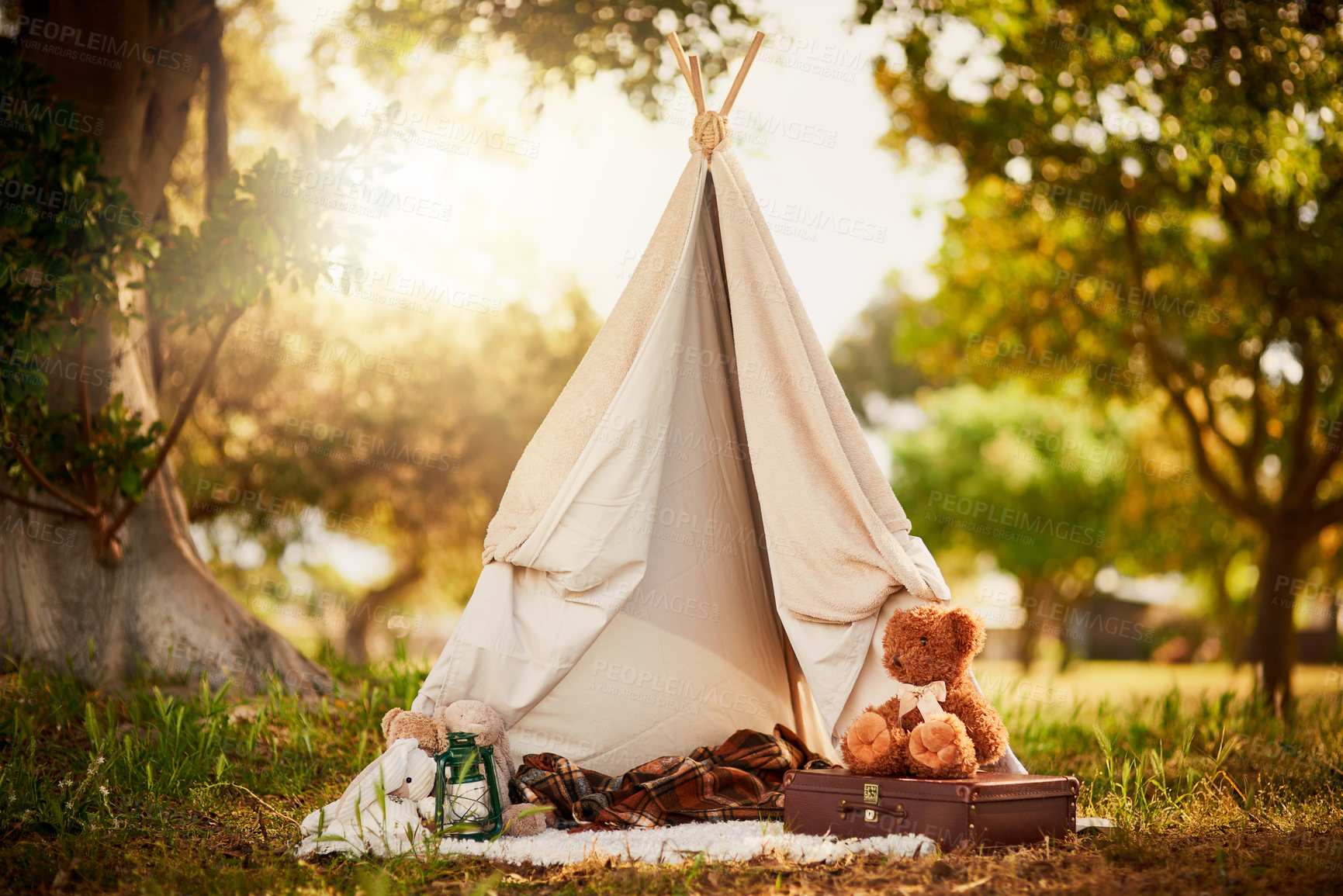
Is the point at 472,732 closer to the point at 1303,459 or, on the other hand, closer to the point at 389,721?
the point at 389,721

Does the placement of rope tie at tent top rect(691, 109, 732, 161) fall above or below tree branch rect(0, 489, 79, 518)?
above

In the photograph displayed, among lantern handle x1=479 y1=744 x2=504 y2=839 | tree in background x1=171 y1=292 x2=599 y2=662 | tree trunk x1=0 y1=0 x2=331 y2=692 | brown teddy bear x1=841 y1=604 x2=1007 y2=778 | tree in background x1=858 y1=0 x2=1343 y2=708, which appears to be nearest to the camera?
brown teddy bear x1=841 y1=604 x2=1007 y2=778

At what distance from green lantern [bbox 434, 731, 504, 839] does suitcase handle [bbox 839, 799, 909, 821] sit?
1.27 meters

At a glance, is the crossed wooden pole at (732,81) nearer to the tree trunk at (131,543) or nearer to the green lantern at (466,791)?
the green lantern at (466,791)

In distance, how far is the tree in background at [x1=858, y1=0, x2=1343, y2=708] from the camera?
794 cm

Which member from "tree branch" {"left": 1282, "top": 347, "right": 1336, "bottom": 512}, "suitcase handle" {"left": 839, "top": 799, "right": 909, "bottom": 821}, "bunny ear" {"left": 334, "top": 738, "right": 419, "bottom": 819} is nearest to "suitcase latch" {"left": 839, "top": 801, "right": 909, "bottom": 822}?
"suitcase handle" {"left": 839, "top": 799, "right": 909, "bottom": 821}

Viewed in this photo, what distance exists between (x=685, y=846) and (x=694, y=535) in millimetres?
1607

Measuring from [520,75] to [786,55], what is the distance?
235 centimetres

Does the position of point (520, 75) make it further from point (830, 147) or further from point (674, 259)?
point (674, 259)

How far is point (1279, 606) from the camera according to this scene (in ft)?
29.4

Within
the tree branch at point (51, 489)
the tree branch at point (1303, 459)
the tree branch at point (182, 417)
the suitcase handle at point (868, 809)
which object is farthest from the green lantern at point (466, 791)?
the tree branch at point (1303, 459)

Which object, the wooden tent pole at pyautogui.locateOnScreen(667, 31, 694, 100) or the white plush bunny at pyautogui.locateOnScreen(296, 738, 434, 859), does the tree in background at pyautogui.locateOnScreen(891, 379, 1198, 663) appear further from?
the white plush bunny at pyautogui.locateOnScreen(296, 738, 434, 859)

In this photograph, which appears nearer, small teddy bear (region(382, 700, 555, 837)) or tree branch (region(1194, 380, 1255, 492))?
small teddy bear (region(382, 700, 555, 837))

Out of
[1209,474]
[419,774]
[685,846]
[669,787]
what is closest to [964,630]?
[685,846]
